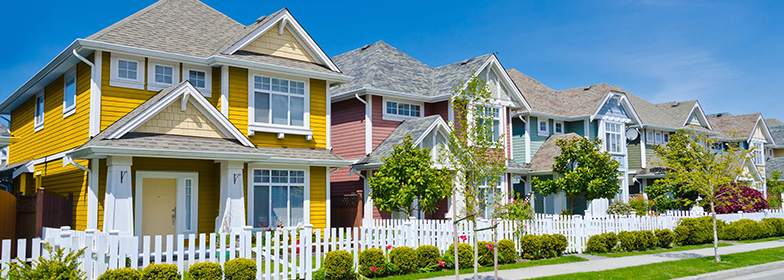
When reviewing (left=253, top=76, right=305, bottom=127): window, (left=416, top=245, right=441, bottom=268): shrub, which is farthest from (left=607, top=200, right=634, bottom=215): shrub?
(left=416, top=245, right=441, bottom=268): shrub

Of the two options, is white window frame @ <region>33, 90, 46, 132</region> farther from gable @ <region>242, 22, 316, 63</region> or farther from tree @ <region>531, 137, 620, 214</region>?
tree @ <region>531, 137, 620, 214</region>

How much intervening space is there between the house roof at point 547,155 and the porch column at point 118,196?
1900cm

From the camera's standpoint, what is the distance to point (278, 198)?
18.2 m

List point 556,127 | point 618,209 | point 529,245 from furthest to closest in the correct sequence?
point 556,127
point 618,209
point 529,245

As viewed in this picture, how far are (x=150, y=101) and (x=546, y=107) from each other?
820 inches

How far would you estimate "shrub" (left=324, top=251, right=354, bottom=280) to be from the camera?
12.2 metres

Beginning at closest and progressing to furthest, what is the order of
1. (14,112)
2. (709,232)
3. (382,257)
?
(382,257), (709,232), (14,112)

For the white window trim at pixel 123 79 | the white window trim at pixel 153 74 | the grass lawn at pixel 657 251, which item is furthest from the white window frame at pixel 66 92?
the grass lawn at pixel 657 251

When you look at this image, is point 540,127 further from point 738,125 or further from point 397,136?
point 738,125

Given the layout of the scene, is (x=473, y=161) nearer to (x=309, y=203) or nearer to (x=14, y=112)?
(x=309, y=203)

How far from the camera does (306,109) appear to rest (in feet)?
62.7

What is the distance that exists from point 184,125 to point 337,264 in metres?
6.16

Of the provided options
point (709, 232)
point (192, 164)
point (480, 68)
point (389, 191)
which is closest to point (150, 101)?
point (192, 164)

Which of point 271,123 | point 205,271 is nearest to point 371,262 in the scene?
point 205,271
